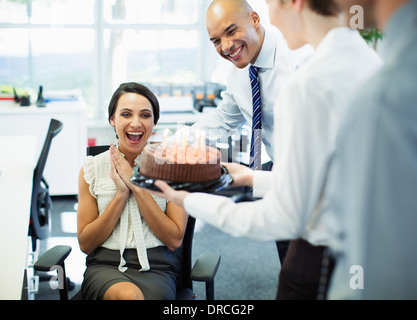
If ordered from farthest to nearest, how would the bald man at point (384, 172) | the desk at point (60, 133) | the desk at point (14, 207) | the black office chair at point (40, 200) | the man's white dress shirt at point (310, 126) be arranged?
the desk at point (60, 133) → the black office chair at point (40, 200) → the desk at point (14, 207) → the man's white dress shirt at point (310, 126) → the bald man at point (384, 172)

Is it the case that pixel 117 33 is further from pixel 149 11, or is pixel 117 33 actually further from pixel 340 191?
pixel 340 191

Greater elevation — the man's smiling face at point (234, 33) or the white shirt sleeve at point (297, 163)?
the man's smiling face at point (234, 33)

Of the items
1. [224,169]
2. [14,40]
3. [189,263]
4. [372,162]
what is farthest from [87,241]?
[14,40]

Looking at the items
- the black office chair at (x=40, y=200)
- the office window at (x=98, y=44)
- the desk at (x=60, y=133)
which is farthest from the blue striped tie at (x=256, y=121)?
the office window at (x=98, y=44)

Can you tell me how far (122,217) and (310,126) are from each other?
1186 millimetres

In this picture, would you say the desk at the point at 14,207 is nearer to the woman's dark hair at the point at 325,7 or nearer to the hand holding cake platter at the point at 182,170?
the hand holding cake platter at the point at 182,170

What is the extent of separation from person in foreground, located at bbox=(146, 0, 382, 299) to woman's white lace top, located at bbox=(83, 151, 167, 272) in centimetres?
90

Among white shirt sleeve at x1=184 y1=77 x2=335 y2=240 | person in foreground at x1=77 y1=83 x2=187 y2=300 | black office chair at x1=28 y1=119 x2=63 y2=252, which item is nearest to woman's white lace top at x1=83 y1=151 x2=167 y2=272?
person in foreground at x1=77 y1=83 x2=187 y2=300

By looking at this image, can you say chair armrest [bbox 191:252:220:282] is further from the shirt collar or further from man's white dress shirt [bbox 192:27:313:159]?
the shirt collar

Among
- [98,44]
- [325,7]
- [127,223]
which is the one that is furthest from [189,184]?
[98,44]

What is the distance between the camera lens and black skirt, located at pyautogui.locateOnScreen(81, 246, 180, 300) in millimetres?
1868

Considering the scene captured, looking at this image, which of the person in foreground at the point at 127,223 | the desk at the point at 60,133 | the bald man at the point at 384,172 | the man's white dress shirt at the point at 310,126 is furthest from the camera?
the desk at the point at 60,133

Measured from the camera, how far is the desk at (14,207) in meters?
1.57

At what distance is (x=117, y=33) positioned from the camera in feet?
16.4
